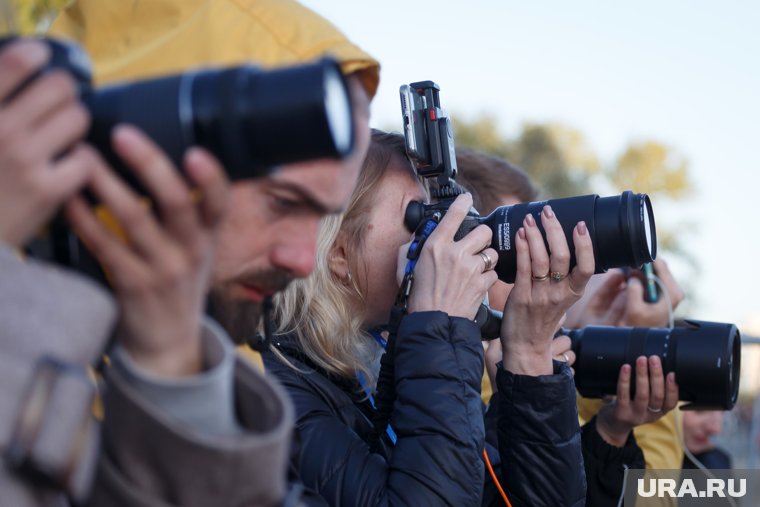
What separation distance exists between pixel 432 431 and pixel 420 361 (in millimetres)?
149

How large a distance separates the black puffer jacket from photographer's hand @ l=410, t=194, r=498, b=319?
0.19ft

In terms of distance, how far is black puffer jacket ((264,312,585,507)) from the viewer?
1.91 meters

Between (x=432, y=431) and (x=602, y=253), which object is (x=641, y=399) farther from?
(x=432, y=431)

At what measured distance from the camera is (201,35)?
1391 mm

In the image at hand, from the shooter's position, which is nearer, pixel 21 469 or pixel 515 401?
pixel 21 469

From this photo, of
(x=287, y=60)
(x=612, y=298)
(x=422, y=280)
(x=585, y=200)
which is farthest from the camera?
(x=612, y=298)

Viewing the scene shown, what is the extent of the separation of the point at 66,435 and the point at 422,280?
1324mm

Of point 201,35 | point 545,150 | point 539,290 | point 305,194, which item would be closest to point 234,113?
point 305,194

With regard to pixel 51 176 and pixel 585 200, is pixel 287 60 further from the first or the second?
pixel 585 200

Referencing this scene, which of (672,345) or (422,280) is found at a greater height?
(422,280)

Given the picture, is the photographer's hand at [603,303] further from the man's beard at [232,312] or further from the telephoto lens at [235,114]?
the telephoto lens at [235,114]

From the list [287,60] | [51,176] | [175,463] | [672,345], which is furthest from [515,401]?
[51,176]

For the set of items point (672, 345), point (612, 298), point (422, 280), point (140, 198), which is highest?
point (140, 198)

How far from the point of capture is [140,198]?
3.02ft
